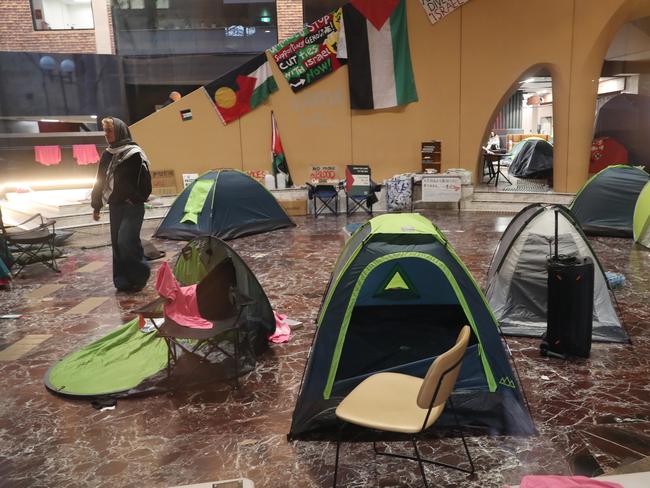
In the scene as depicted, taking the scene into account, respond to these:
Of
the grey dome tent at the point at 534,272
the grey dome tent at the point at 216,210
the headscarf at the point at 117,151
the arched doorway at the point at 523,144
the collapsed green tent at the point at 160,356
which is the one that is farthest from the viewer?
the arched doorway at the point at 523,144

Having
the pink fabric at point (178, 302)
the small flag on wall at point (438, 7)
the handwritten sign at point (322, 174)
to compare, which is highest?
the small flag on wall at point (438, 7)

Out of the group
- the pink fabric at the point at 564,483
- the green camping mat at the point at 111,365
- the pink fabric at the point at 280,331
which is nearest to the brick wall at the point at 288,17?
the pink fabric at the point at 280,331

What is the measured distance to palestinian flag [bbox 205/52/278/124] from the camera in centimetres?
995

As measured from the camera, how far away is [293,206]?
10.0 metres

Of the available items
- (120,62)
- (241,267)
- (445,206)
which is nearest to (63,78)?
(120,62)

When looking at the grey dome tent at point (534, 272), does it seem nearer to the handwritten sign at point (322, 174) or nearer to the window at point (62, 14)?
the handwritten sign at point (322, 174)

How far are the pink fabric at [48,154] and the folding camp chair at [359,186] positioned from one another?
19.4 ft

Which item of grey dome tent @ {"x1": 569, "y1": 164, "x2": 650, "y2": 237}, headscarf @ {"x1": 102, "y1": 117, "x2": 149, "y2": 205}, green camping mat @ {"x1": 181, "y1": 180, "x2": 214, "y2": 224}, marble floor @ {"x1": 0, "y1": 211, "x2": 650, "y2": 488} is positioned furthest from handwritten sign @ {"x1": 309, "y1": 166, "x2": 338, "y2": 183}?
marble floor @ {"x1": 0, "y1": 211, "x2": 650, "y2": 488}

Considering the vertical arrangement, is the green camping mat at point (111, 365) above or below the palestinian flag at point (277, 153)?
below

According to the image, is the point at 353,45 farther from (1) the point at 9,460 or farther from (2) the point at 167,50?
(1) the point at 9,460

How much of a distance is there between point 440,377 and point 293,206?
7.97m

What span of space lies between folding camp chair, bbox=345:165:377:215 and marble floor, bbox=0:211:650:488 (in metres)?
5.02

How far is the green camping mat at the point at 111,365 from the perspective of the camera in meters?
3.55

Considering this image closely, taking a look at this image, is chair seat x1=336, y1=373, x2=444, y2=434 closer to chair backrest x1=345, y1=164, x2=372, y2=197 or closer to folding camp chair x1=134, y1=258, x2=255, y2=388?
folding camp chair x1=134, y1=258, x2=255, y2=388
